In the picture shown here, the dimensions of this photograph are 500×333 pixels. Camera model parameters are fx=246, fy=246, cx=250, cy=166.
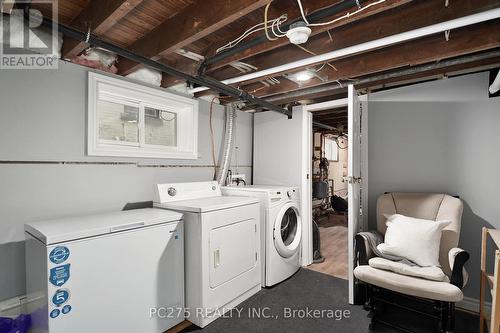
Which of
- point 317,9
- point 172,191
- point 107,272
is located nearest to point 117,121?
point 172,191

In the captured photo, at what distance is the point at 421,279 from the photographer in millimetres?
1821

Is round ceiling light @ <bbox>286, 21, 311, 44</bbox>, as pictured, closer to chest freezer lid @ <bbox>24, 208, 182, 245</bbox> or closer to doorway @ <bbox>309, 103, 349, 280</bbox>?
chest freezer lid @ <bbox>24, 208, 182, 245</bbox>

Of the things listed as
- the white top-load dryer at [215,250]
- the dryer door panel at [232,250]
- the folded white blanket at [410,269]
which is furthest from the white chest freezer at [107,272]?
the folded white blanket at [410,269]

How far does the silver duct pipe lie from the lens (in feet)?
10.2

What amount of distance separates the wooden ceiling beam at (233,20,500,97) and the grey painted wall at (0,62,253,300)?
222 centimetres

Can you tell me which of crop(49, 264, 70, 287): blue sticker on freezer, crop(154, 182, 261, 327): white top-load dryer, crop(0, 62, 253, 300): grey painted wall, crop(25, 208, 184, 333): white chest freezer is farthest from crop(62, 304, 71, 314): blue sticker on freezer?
crop(154, 182, 261, 327): white top-load dryer

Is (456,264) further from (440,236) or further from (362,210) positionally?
(362,210)

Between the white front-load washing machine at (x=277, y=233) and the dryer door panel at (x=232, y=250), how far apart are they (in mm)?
200

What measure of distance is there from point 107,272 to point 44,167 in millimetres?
923

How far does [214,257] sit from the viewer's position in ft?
6.79

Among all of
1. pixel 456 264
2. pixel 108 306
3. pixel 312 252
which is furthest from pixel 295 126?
pixel 108 306

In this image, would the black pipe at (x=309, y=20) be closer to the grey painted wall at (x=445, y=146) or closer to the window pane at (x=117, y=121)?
the window pane at (x=117, y=121)

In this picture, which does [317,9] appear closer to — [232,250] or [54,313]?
[232,250]

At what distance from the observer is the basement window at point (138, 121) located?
2.09 meters
